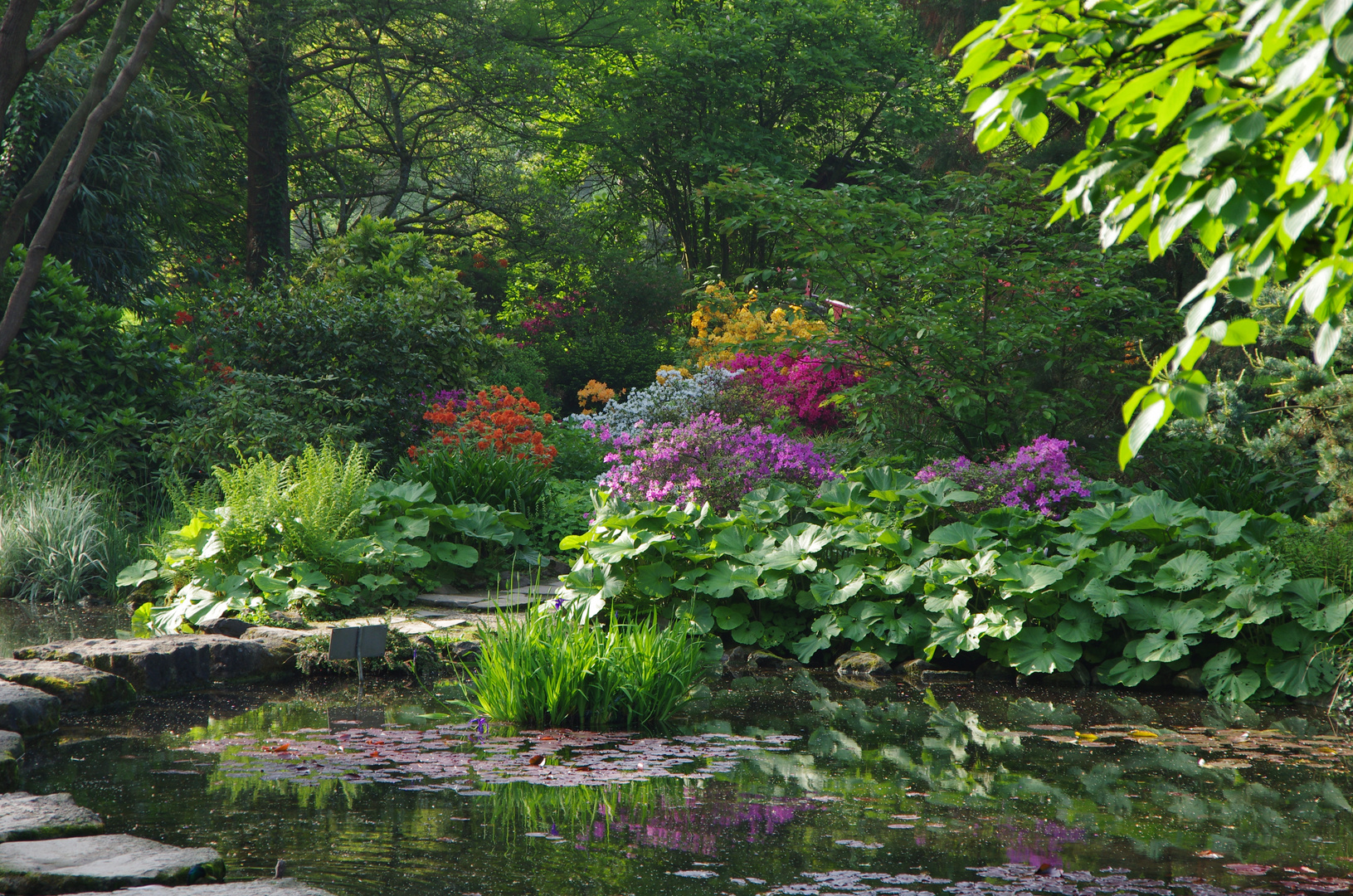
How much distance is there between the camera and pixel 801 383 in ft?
31.3

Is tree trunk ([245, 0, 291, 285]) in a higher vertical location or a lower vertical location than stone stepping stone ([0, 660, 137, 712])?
higher

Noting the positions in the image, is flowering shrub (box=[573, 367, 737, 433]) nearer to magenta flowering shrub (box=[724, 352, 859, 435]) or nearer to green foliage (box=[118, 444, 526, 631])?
magenta flowering shrub (box=[724, 352, 859, 435])

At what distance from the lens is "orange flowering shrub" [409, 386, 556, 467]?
26.3 feet

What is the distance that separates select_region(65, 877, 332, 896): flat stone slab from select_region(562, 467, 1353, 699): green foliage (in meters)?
3.16

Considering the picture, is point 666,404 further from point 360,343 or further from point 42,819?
point 42,819

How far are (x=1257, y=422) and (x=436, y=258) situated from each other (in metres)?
10.3

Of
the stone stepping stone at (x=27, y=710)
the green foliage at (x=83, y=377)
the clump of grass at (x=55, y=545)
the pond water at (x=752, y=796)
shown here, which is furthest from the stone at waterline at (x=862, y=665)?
the green foliage at (x=83, y=377)

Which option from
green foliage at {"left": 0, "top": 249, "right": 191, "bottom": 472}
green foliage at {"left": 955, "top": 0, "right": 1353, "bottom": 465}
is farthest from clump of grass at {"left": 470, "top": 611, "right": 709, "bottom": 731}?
green foliage at {"left": 0, "top": 249, "right": 191, "bottom": 472}

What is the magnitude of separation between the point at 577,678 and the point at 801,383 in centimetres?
579

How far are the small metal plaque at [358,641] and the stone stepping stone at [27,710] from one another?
39.3 inches

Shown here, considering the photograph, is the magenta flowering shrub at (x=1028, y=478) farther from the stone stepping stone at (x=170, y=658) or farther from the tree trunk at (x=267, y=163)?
the tree trunk at (x=267, y=163)

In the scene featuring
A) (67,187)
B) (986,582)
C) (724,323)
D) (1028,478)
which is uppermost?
(724,323)

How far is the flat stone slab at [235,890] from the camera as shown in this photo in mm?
2004

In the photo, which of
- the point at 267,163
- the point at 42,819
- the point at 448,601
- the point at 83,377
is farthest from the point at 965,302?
the point at 267,163
